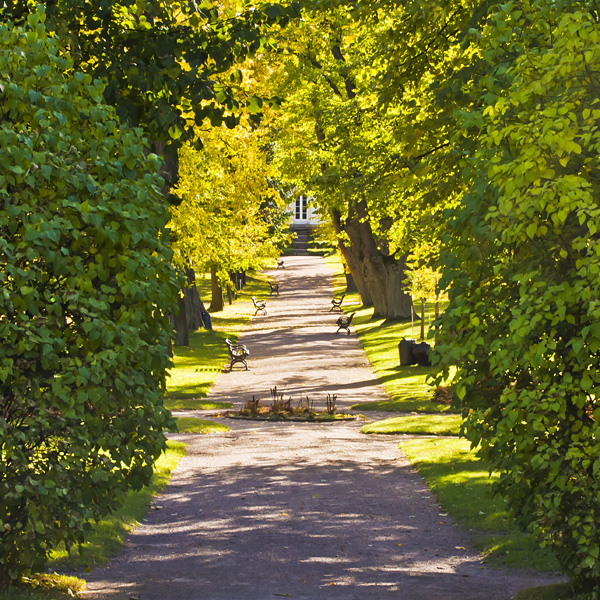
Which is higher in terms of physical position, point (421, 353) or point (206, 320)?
point (206, 320)

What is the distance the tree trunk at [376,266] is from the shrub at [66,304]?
1177 inches

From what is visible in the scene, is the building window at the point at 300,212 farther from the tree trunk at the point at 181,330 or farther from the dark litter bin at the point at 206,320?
the tree trunk at the point at 181,330

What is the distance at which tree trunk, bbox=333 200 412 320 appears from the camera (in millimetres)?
38094

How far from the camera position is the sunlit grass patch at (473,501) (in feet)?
28.5

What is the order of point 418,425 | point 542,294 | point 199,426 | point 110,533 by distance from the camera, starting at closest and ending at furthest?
point 542,294 < point 110,533 < point 199,426 < point 418,425

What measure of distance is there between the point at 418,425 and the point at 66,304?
1264 cm

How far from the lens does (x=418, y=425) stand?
58.7 feet

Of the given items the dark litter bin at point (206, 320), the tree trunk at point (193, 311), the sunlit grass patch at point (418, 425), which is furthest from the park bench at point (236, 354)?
the dark litter bin at point (206, 320)

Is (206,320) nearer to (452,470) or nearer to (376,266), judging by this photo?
(376,266)

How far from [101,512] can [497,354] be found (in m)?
3.06

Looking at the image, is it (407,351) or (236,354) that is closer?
(407,351)

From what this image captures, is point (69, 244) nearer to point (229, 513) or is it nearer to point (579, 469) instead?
point (579, 469)

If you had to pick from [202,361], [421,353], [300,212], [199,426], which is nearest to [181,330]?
[202,361]

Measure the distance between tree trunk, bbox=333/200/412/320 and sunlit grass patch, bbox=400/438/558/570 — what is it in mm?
21741
